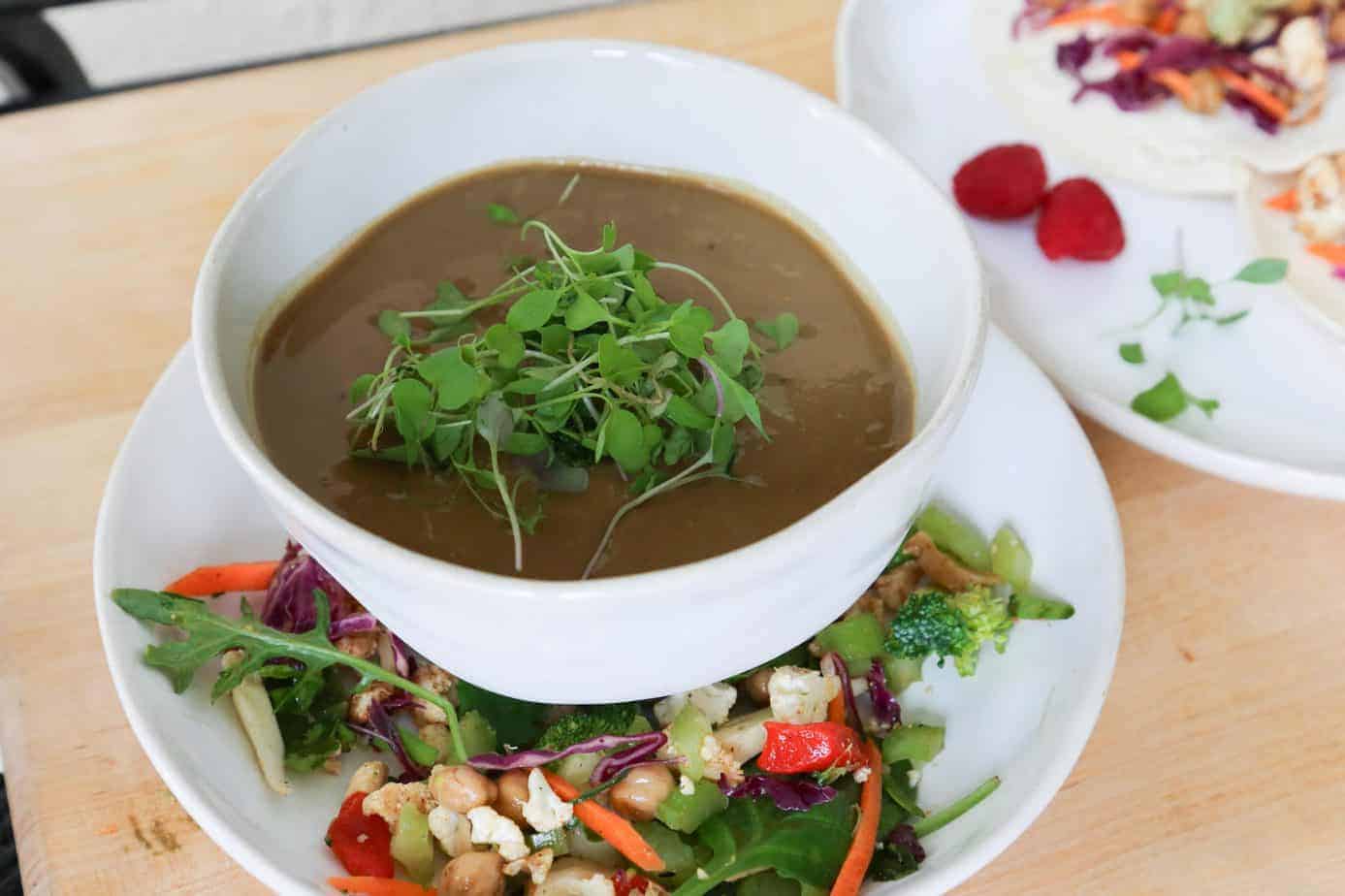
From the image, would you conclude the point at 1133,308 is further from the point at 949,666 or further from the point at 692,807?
the point at 692,807

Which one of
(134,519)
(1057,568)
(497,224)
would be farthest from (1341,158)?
(134,519)

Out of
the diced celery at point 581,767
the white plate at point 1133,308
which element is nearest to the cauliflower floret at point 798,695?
the diced celery at point 581,767

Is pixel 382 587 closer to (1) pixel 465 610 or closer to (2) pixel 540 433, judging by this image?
(1) pixel 465 610

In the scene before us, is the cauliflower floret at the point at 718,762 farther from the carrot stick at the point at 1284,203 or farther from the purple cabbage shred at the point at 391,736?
the carrot stick at the point at 1284,203

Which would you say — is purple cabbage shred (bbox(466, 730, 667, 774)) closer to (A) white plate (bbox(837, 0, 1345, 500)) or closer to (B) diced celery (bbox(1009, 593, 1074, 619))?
(B) diced celery (bbox(1009, 593, 1074, 619))

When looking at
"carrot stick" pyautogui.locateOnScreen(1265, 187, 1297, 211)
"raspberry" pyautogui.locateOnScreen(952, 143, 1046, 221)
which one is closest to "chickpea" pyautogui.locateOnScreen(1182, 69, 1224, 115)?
"carrot stick" pyautogui.locateOnScreen(1265, 187, 1297, 211)
